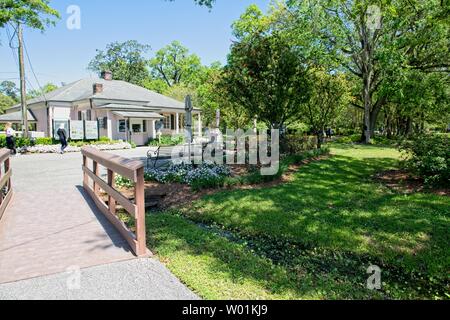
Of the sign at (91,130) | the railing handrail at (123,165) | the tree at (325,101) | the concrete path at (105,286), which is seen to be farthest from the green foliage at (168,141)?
the concrete path at (105,286)

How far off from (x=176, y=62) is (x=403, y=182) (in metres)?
52.2

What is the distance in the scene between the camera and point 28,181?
8891 mm

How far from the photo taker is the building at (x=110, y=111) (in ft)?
80.5

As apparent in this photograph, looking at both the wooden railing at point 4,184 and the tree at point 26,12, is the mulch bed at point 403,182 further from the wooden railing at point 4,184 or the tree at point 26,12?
the tree at point 26,12

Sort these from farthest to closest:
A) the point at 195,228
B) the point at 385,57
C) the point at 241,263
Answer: the point at 385,57 < the point at 195,228 < the point at 241,263

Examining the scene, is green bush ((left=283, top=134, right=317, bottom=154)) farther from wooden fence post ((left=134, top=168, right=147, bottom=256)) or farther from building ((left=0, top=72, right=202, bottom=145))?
building ((left=0, top=72, right=202, bottom=145))

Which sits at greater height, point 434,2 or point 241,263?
point 434,2

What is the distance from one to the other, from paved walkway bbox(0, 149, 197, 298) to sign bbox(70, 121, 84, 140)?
14.3 m

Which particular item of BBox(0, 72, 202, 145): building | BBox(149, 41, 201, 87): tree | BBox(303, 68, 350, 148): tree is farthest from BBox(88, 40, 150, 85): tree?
BBox(303, 68, 350, 148): tree

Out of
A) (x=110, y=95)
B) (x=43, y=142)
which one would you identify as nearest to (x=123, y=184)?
(x=43, y=142)

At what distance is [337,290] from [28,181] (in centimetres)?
872

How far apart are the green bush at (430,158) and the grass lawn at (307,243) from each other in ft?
3.44
